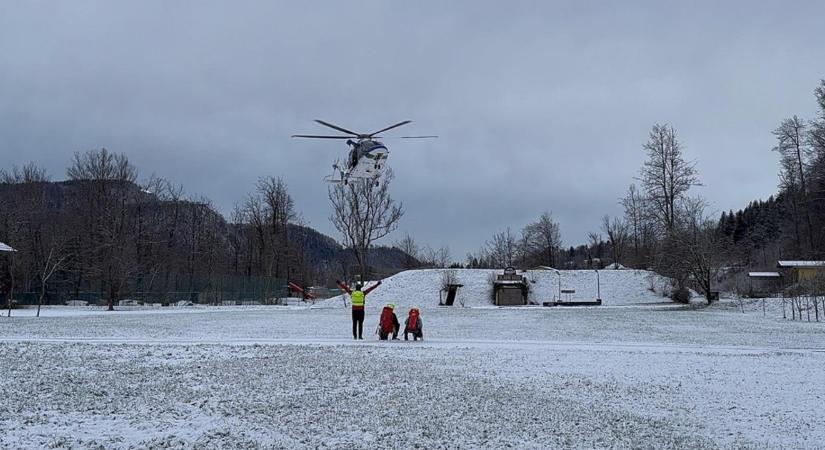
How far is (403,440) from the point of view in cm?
798

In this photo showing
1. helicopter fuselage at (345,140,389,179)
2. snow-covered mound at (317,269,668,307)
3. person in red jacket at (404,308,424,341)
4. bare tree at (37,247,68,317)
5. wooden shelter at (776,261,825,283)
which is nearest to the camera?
person in red jacket at (404,308,424,341)

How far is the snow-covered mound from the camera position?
181 ft

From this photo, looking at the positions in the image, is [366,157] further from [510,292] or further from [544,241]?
[544,241]

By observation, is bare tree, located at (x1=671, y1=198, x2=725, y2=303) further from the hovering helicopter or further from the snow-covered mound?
the hovering helicopter

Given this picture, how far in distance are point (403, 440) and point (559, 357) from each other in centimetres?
902

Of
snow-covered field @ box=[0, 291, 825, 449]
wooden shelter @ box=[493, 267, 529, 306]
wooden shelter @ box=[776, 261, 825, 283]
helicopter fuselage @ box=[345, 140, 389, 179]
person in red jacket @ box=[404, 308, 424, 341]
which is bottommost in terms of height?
snow-covered field @ box=[0, 291, 825, 449]

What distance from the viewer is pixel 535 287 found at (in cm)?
5909

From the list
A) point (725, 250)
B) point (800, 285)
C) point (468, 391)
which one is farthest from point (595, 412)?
point (725, 250)

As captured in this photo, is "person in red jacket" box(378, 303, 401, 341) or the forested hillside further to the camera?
the forested hillside

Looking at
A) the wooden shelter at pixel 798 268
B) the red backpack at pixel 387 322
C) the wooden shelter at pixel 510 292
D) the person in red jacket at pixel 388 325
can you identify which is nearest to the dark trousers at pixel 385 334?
the person in red jacket at pixel 388 325

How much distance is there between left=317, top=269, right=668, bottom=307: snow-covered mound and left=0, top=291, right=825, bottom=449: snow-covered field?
116ft

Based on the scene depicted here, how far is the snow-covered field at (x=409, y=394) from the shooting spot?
8.14 meters

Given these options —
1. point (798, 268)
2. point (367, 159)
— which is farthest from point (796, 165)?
point (367, 159)

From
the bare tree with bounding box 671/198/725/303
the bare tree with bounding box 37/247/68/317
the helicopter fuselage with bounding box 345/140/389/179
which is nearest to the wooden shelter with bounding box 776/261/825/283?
the bare tree with bounding box 671/198/725/303
